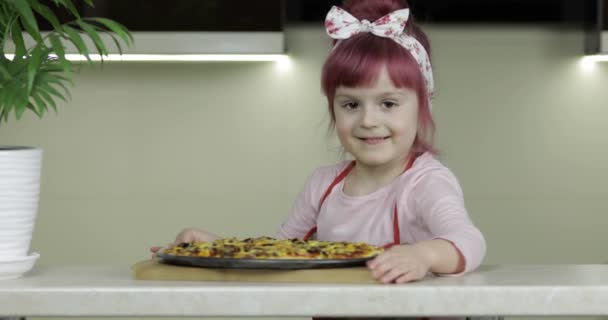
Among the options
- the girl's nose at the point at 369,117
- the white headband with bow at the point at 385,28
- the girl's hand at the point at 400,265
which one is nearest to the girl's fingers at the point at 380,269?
the girl's hand at the point at 400,265

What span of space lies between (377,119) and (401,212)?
0.53 feet

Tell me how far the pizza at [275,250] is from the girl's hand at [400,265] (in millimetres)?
51

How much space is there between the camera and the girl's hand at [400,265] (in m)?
1.36

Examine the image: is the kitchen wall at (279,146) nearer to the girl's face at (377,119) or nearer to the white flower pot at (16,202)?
the girl's face at (377,119)

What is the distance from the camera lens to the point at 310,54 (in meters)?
3.33

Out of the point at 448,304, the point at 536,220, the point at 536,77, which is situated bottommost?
the point at 536,220

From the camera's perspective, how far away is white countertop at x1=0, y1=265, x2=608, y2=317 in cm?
130

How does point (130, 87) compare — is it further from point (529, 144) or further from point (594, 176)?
point (594, 176)

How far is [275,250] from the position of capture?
144 centimetres

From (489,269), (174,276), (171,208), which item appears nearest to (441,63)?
(171,208)

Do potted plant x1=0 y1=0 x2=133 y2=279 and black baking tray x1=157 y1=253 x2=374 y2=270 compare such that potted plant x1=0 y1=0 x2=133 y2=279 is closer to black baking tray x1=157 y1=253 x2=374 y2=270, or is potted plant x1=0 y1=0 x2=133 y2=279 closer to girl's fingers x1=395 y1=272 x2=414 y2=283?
black baking tray x1=157 y1=253 x2=374 y2=270

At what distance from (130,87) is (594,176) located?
1.53 m

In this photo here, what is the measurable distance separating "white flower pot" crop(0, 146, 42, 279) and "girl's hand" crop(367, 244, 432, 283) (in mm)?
493

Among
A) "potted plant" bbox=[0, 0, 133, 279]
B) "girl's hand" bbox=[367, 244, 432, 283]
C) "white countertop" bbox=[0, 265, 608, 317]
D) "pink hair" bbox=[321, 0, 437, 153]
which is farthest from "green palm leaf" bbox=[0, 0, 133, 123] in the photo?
"girl's hand" bbox=[367, 244, 432, 283]
